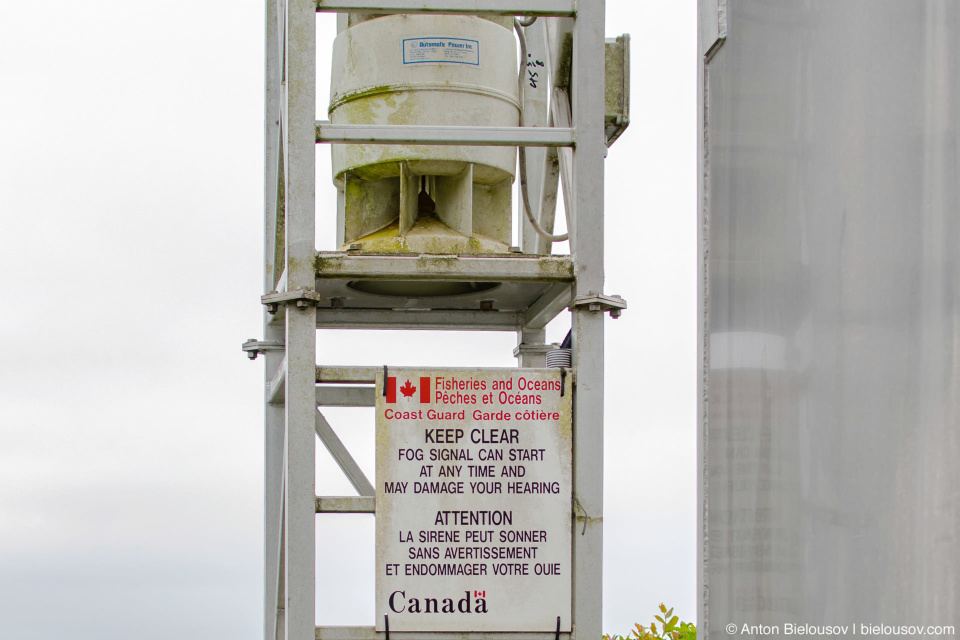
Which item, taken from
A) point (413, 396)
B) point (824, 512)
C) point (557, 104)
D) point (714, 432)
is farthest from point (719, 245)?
point (557, 104)

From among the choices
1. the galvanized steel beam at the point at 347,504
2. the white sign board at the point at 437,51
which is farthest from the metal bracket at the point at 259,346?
the white sign board at the point at 437,51

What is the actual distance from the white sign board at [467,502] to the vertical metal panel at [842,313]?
137 inches

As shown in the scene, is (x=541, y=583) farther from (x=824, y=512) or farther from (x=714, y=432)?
(x=824, y=512)

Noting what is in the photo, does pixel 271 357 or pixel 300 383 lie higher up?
pixel 271 357

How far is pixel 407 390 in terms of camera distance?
5.94 metres

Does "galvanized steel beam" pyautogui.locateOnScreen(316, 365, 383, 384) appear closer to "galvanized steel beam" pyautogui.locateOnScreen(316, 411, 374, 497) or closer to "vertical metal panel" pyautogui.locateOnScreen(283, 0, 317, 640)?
"vertical metal panel" pyautogui.locateOnScreen(283, 0, 317, 640)

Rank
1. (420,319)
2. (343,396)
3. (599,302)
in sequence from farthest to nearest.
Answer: (420,319) → (343,396) → (599,302)

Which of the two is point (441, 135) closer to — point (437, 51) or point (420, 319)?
point (437, 51)

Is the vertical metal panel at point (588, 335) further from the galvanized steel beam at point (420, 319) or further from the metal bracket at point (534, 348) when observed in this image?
the metal bracket at point (534, 348)

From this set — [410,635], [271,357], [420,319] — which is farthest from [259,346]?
[410,635]

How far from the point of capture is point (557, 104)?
23.0 ft

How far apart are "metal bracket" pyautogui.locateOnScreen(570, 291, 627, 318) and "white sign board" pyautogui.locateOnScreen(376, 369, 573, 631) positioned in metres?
0.47

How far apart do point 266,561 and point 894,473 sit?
6981 millimetres

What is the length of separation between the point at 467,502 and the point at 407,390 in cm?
67
